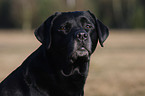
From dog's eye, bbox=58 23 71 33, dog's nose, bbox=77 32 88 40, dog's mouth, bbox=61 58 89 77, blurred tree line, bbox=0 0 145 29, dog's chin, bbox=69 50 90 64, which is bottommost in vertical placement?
blurred tree line, bbox=0 0 145 29

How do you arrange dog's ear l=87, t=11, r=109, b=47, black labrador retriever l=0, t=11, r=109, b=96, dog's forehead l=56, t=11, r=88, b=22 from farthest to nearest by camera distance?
dog's ear l=87, t=11, r=109, b=47 → dog's forehead l=56, t=11, r=88, b=22 → black labrador retriever l=0, t=11, r=109, b=96

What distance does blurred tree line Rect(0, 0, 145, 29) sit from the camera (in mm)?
55562

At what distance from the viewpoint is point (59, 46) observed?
164 inches

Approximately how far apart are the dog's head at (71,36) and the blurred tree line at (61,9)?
48.5 metres

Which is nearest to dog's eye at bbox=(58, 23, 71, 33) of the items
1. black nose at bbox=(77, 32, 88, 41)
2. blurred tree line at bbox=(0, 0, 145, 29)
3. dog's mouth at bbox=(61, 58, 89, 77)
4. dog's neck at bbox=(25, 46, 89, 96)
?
black nose at bbox=(77, 32, 88, 41)

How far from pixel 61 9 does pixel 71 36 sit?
51.6 metres

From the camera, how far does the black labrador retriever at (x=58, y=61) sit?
3906mm

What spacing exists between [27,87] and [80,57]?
858 mm

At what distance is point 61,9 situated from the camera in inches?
2172

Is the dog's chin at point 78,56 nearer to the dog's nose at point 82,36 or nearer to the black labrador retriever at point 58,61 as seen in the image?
the black labrador retriever at point 58,61

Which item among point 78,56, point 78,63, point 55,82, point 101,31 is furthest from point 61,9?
point 55,82

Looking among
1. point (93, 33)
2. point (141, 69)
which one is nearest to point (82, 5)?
point (141, 69)

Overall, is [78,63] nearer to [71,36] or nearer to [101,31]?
[71,36]

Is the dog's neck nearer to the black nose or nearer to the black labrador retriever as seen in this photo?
the black labrador retriever
